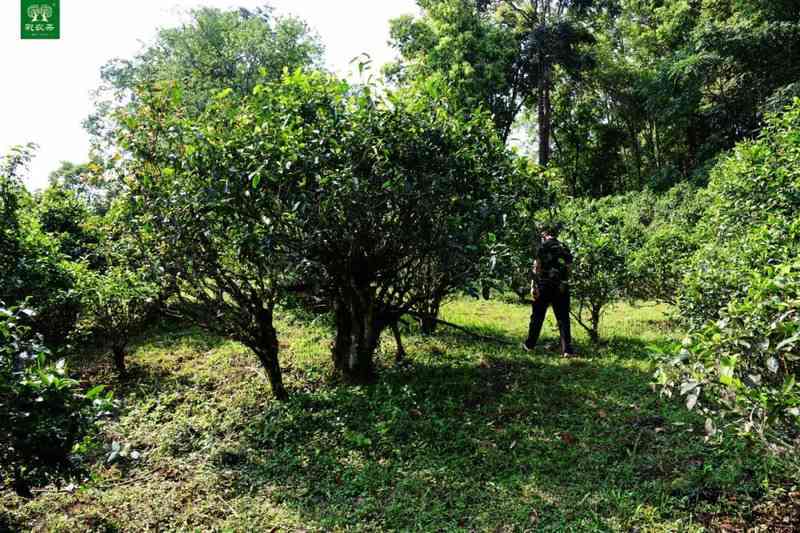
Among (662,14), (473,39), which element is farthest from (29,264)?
(662,14)

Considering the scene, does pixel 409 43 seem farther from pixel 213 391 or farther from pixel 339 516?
pixel 339 516

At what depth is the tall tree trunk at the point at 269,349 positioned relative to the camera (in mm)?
5074

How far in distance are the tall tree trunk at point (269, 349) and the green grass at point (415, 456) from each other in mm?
165

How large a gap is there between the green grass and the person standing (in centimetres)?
47

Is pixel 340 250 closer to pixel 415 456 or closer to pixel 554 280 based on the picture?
pixel 415 456

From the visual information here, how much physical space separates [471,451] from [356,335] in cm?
182

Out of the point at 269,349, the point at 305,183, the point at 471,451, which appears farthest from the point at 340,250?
the point at 471,451

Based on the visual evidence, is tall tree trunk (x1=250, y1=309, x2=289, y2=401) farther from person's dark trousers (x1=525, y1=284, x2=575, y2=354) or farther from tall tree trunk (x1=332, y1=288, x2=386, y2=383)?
person's dark trousers (x1=525, y1=284, x2=575, y2=354)

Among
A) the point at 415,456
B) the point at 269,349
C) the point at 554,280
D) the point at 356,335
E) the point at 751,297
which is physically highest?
the point at 554,280

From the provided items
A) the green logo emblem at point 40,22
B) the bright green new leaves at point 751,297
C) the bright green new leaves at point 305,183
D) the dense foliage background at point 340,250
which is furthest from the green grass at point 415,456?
the green logo emblem at point 40,22

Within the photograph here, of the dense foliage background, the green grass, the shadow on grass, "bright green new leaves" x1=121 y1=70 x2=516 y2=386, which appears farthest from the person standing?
"bright green new leaves" x1=121 y1=70 x2=516 y2=386

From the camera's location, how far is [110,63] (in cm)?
2723

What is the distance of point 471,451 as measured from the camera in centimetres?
416

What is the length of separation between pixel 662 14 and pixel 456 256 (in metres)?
25.5
